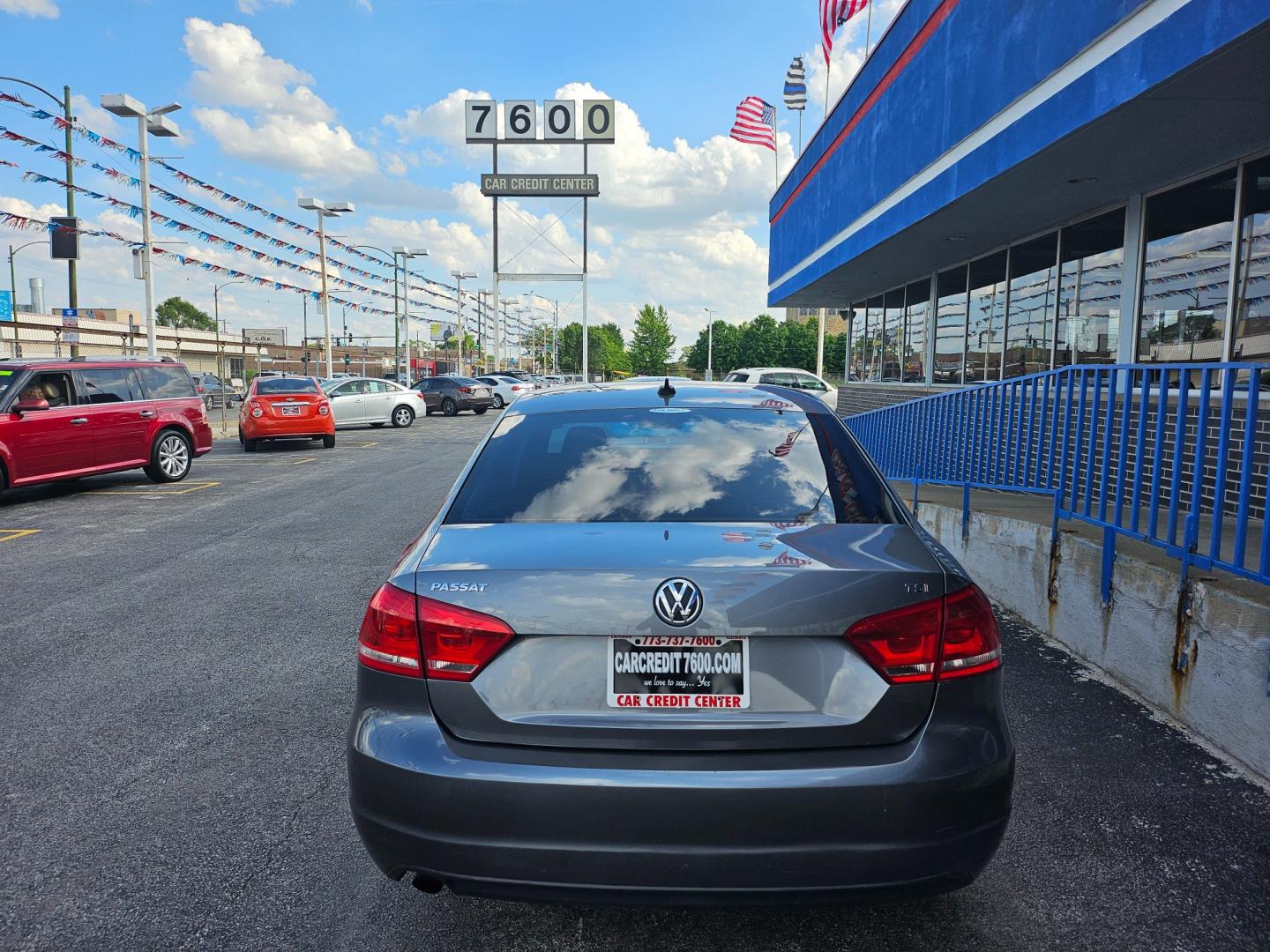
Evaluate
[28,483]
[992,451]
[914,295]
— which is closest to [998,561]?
[992,451]

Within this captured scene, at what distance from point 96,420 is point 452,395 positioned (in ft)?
89.8

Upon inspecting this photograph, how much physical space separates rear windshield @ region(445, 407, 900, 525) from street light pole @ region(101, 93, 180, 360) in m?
22.1

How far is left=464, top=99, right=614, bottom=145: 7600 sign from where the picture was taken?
5250 cm

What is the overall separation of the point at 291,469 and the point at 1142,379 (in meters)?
14.8

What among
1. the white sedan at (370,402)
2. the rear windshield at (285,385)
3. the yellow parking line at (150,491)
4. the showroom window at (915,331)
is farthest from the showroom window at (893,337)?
the white sedan at (370,402)

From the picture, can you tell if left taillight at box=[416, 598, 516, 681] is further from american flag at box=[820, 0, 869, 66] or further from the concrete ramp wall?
american flag at box=[820, 0, 869, 66]

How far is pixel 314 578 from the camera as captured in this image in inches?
297

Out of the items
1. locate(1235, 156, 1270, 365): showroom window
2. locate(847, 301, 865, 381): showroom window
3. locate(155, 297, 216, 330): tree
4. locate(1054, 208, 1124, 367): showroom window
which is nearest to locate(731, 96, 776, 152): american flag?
locate(847, 301, 865, 381): showroom window

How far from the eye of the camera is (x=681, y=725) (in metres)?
2.21

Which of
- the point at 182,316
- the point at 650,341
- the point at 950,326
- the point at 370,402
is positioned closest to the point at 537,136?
the point at 370,402

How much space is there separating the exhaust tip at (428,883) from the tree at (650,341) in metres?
130

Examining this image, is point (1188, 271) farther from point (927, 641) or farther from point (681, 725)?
point (681, 725)

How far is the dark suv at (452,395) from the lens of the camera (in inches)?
1575

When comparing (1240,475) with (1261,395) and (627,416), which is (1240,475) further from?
(1261,395)
